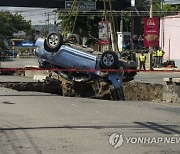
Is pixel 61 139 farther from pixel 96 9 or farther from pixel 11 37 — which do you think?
pixel 11 37

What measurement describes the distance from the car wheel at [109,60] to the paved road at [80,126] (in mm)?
2193

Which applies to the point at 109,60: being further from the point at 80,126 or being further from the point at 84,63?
the point at 80,126

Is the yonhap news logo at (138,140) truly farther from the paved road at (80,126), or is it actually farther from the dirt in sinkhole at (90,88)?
the dirt in sinkhole at (90,88)

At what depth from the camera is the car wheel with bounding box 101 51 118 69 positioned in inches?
610

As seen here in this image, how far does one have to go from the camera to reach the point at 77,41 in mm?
18453

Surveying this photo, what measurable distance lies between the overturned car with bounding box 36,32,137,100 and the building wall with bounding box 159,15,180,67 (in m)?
25.5

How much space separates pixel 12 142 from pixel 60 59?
8444mm

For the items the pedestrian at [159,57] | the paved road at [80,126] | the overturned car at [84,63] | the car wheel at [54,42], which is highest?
the car wheel at [54,42]

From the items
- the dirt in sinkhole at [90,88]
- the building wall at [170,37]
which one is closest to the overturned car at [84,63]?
the dirt in sinkhole at [90,88]

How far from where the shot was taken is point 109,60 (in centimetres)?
1551

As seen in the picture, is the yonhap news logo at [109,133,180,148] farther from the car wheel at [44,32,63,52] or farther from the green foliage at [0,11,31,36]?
the green foliage at [0,11,31,36]

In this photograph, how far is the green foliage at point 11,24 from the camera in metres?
121

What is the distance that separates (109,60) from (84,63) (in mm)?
960

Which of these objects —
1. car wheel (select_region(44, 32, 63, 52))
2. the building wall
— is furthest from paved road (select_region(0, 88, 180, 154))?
the building wall
